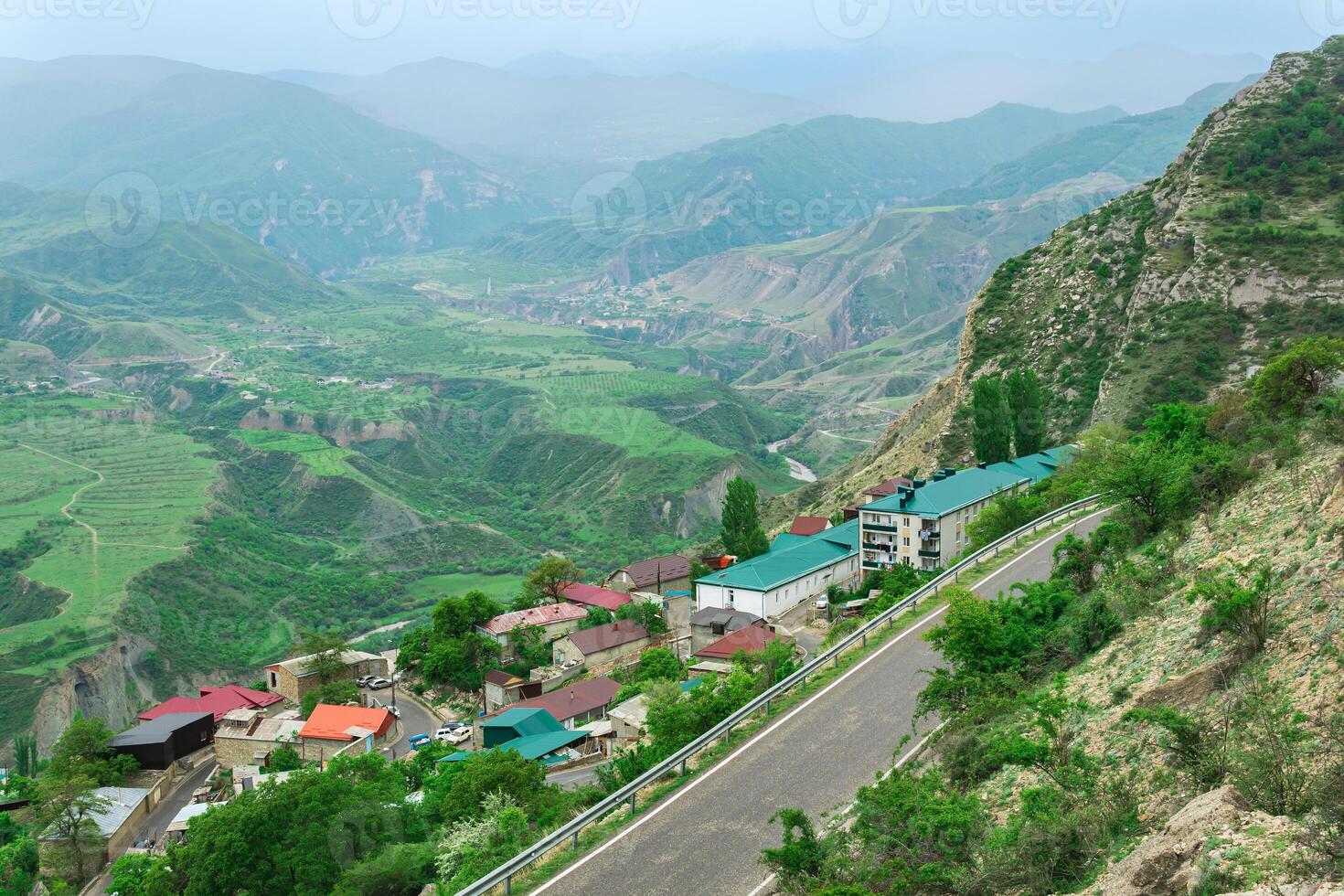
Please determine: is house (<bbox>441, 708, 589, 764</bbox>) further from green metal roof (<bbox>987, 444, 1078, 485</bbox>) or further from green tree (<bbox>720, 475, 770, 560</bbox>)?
green metal roof (<bbox>987, 444, 1078, 485</bbox>)

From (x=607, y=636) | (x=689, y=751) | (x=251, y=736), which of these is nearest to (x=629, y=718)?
(x=607, y=636)

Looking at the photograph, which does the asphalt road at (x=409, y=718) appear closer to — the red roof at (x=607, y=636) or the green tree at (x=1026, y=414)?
the red roof at (x=607, y=636)

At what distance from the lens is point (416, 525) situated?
12356 centimetres

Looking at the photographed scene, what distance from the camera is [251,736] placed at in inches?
1694

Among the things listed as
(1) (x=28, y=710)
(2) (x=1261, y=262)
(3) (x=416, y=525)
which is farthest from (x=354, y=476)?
(2) (x=1261, y=262)

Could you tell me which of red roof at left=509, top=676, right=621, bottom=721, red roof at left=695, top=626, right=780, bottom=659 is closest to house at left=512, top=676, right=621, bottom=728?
red roof at left=509, top=676, right=621, bottom=721

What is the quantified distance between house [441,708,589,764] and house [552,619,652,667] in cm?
710

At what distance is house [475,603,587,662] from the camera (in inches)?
1893

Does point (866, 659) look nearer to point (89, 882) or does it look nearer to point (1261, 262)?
point (89, 882)

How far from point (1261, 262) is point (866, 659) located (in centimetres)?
4288

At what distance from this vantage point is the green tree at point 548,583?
54.4 m

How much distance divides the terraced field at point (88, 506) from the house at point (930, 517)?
58.2 m

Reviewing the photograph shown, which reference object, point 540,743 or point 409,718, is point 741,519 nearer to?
point 409,718

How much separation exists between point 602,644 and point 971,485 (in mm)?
16890
